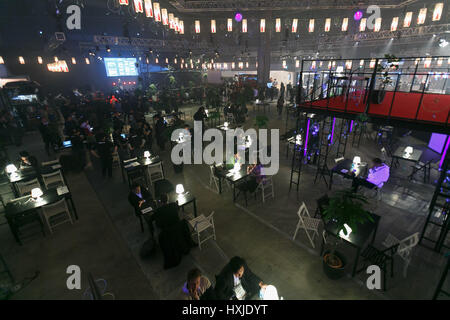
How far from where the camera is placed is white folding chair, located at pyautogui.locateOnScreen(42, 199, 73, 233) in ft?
20.2

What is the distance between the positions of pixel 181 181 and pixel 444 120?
8017 mm

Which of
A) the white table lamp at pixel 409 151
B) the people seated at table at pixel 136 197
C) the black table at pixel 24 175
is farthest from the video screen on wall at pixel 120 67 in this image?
the white table lamp at pixel 409 151

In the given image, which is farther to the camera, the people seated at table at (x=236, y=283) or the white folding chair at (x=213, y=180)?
the white folding chair at (x=213, y=180)

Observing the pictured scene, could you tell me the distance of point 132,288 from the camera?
4.77 metres

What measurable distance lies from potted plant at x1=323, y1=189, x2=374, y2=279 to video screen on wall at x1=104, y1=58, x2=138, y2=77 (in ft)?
96.6

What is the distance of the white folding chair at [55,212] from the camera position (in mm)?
6168

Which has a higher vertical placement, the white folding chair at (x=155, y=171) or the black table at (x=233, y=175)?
the black table at (x=233, y=175)

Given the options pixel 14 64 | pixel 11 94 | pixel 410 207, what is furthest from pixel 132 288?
pixel 14 64

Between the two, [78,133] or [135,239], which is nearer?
[135,239]

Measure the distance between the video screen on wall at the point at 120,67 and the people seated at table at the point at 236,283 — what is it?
2926 cm

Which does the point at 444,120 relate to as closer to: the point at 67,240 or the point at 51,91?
the point at 67,240

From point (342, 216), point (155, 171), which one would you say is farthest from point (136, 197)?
point (342, 216)

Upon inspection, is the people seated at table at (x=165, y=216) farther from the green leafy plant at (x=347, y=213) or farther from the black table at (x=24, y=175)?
the black table at (x=24, y=175)

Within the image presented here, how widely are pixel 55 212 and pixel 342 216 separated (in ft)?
23.8
